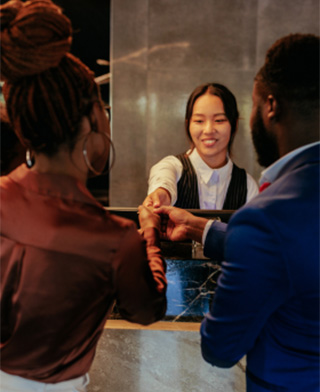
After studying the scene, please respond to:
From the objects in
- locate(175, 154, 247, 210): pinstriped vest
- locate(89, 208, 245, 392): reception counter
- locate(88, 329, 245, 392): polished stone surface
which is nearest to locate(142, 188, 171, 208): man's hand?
locate(89, 208, 245, 392): reception counter

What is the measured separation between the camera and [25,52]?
75cm

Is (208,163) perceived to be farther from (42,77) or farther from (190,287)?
(42,77)

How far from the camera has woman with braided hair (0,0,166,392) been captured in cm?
77

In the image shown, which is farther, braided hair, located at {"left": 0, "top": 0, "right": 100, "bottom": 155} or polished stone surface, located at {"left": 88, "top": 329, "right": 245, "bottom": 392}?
polished stone surface, located at {"left": 88, "top": 329, "right": 245, "bottom": 392}

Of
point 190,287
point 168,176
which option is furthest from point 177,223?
point 168,176

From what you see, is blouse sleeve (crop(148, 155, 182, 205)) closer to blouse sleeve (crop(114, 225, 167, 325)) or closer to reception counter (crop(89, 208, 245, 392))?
reception counter (crop(89, 208, 245, 392))

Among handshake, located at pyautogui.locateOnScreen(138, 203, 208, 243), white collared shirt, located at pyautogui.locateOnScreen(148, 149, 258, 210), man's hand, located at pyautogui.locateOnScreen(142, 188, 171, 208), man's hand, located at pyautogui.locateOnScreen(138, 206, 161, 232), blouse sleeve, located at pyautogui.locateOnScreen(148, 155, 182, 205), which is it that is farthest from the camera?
white collared shirt, located at pyautogui.locateOnScreen(148, 149, 258, 210)

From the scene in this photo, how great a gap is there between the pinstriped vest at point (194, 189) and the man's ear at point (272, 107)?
5.25 ft

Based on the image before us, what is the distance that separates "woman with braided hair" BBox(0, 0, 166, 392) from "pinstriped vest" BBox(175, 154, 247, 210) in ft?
5.37

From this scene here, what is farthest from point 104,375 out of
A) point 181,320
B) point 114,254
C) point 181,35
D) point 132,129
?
point 181,35

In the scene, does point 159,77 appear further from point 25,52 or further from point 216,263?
point 25,52

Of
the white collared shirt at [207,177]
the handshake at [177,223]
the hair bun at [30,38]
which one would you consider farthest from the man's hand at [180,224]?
the white collared shirt at [207,177]

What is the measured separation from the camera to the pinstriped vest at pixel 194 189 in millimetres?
2484

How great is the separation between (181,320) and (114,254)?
76 cm
